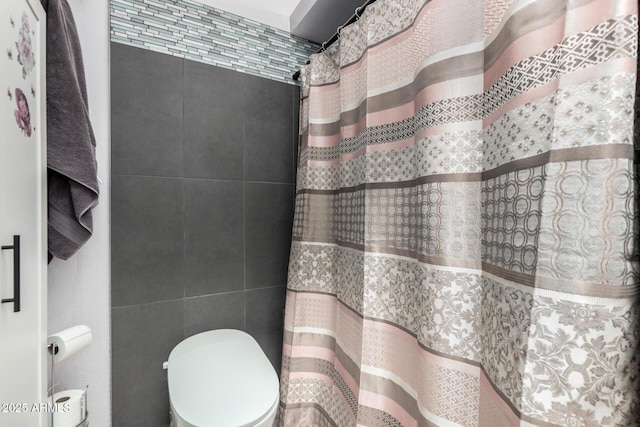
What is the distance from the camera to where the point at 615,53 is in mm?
437

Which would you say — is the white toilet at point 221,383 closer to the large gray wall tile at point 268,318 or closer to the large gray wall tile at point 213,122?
the large gray wall tile at point 268,318

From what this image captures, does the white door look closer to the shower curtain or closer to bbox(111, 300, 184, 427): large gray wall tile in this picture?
bbox(111, 300, 184, 427): large gray wall tile

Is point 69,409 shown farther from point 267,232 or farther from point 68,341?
point 267,232

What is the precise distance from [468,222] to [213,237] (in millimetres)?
1113

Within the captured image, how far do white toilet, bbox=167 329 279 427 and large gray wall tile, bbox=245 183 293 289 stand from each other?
308 millimetres

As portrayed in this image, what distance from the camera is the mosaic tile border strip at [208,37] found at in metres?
1.17

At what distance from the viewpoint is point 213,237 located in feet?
4.34

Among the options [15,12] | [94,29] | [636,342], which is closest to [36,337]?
[15,12]

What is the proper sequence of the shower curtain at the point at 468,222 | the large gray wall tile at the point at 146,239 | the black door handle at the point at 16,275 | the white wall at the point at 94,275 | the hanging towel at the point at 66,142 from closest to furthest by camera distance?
the shower curtain at the point at 468,222 < the black door handle at the point at 16,275 < the hanging towel at the point at 66,142 < the white wall at the point at 94,275 < the large gray wall tile at the point at 146,239

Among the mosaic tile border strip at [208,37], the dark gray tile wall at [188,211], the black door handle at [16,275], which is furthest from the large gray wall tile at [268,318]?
the mosaic tile border strip at [208,37]

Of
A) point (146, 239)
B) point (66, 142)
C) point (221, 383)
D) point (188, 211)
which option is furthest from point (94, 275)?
point (221, 383)

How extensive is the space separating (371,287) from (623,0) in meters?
0.90

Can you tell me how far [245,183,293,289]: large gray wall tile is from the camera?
1.41m

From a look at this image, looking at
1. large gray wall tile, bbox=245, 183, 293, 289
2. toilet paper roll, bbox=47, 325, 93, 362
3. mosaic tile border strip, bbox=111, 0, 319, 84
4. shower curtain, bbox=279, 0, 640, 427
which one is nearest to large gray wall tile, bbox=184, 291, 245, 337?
large gray wall tile, bbox=245, 183, 293, 289
